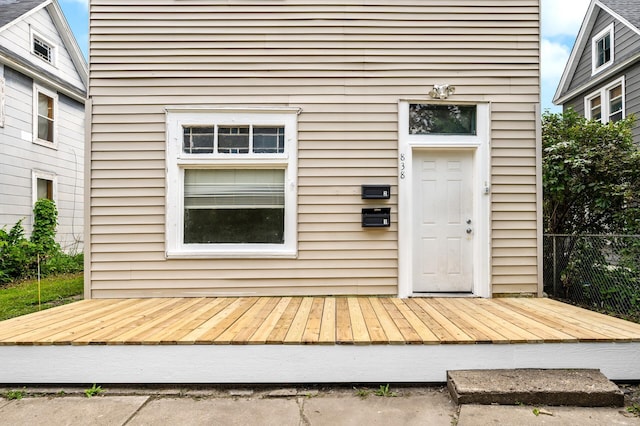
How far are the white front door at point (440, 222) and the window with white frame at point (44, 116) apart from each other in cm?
803

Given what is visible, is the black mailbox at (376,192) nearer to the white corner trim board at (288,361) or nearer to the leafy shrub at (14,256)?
the white corner trim board at (288,361)

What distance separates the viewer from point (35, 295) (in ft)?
14.8

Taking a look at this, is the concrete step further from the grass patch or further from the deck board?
the grass patch

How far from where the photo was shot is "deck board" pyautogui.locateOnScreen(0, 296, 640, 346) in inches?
94.0

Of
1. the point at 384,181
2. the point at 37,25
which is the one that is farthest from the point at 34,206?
the point at 384,181

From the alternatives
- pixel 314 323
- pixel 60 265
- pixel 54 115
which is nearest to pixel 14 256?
pixel 60 265

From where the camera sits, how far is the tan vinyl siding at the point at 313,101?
→ 12.7ft

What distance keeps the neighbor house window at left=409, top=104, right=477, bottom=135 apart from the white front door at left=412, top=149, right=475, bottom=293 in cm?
24

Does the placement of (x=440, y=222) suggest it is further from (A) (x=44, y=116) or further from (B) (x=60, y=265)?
(A) (x=44, y=116)

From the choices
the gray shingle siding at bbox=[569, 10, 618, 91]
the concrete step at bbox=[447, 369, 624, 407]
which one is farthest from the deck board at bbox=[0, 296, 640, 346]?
the gray shingle siding at bbox=[569, 10, 618, 91]

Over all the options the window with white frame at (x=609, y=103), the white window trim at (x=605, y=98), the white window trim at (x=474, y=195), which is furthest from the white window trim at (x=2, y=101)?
the white window trim at (x=605, y=98)

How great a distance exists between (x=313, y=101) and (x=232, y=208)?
1.53 m

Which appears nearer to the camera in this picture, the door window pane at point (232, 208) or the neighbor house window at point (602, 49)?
the door window pane at point (232, 208)

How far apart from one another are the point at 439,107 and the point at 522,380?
9.43ft
